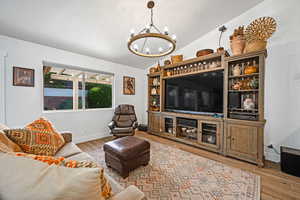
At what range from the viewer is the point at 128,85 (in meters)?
4.59

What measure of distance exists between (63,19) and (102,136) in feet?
10.0

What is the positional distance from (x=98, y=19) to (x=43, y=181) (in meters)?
2.79

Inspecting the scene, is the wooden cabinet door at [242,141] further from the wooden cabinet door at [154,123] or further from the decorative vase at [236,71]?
the wooden cabinet door at [154,123]

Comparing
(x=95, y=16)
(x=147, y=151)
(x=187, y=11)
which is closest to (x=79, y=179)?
(x=147, y=151)

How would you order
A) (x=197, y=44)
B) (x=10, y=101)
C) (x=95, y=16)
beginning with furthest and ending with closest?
(x=197, y=44) → (x=10, y=101) → (x=95, y=16)

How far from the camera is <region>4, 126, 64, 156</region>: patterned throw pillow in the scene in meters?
1.30

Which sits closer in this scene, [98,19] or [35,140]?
[35,140]

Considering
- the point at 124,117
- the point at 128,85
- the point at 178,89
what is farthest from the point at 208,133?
the point at 128,85

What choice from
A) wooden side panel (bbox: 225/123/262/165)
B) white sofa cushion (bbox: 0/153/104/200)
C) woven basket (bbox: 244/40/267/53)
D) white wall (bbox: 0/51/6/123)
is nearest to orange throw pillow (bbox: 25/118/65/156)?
white sofa cushion (bbox: 0/153/104/200)

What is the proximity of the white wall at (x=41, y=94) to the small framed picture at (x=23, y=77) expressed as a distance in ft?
0.22

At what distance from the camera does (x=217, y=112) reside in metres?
2.90

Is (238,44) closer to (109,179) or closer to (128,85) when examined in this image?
(109,179)

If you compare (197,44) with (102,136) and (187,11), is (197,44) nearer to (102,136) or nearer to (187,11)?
(187,11)

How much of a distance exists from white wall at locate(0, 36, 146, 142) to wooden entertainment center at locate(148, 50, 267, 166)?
2.16m
